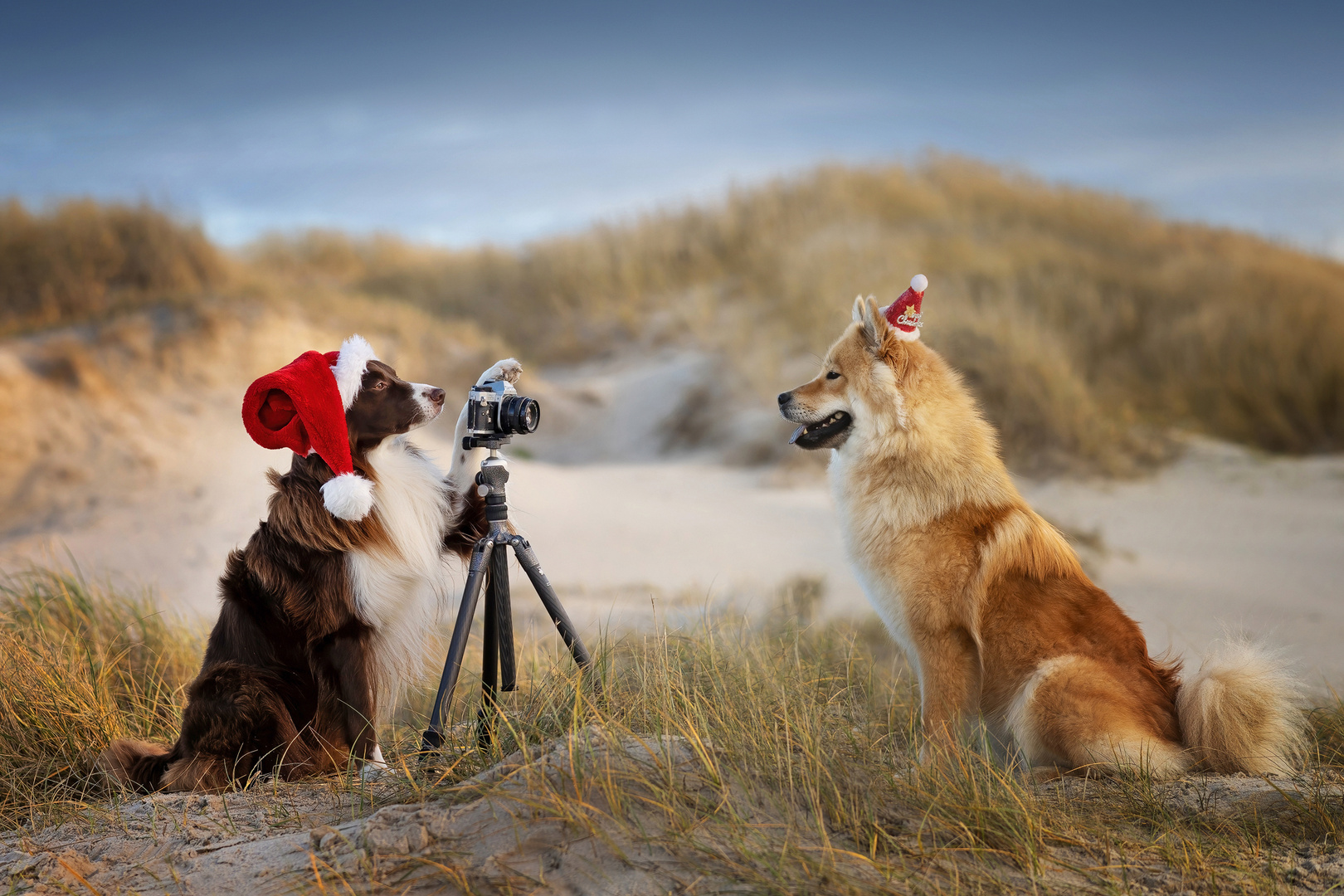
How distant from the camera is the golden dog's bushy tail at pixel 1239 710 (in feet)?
9.53

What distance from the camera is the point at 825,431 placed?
11.5 feet

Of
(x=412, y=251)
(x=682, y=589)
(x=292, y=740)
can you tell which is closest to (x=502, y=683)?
(x=292, y=740)

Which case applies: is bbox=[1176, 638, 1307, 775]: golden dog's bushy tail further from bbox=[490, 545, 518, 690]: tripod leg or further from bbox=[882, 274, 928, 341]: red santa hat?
bbox=[490, 545, 518, 690]: tripod leg

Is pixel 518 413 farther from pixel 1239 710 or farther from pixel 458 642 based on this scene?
pixel 1239 710

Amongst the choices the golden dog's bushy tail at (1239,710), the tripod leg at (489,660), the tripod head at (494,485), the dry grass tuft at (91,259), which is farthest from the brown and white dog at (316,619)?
the dry grass tuft at (91,259)

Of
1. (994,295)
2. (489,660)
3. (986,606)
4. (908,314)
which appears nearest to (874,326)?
(908,314)

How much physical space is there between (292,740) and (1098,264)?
13046 millimetres

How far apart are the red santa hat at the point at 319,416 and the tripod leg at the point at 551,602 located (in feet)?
1.64

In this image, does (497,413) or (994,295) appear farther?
(994,295)

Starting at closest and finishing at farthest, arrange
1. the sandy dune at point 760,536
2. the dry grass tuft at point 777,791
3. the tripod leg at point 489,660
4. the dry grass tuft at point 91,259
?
the dry grass tuft at point 777,791 < the tripod leg at point 489,660 < the sandy dune at point 760,536 < the dry grass tuft at point 91,259

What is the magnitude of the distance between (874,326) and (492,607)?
168cm

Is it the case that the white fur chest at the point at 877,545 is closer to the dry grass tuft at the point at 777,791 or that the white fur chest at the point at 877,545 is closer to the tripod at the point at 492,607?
the dry grass tuft at the point at 777,791

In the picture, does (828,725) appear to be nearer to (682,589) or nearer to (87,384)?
(682,589)

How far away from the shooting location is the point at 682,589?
6770mm
